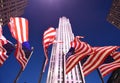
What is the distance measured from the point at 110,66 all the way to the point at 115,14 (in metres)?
76.5

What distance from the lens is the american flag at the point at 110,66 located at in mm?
23859

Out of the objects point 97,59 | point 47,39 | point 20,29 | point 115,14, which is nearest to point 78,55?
point 97,59

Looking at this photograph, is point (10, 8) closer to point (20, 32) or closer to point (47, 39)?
point (47, 39)

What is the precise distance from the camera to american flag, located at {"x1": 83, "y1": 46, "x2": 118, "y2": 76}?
81.2ft

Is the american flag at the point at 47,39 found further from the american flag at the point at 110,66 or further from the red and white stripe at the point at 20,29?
the american flag at the point at 110,66

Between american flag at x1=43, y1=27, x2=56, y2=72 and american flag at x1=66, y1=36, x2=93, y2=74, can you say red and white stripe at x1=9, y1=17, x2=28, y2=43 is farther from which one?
american flag at x1=66, y1=36, x2=93, y2=74

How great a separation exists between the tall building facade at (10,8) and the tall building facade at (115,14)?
42.2 metres

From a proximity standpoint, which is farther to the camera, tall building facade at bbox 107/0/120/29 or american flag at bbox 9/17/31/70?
tall building facade at bbox 107/0/120/29

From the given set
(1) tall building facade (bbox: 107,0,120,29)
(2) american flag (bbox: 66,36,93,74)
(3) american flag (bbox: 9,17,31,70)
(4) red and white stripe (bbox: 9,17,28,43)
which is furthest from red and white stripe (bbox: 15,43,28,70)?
(1) tall building facade (bbox: 107,0,120,29)

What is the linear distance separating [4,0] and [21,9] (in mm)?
25797

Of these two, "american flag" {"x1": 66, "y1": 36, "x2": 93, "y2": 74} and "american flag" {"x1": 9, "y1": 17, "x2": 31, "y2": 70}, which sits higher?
"american flag" {"x1": 9, "y1": 17, "x2": 31, "y2": 70}

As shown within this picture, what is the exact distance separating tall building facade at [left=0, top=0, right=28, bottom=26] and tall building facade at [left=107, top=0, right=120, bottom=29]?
42.2 meters

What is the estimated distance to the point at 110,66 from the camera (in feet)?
79.8

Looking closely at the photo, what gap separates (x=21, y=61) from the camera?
27.0 meters
